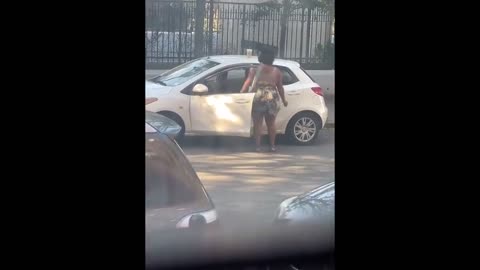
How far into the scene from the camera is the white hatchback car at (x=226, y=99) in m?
2.75

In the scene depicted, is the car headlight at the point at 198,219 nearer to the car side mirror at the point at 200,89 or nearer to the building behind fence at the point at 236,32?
the car side mirror at the point at 200,89

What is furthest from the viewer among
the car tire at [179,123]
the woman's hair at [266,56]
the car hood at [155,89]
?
the woman's hair at [266,56]

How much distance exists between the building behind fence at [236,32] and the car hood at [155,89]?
0.22 feet

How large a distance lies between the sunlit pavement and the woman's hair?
33cm

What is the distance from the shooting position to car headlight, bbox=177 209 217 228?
276 centimetres

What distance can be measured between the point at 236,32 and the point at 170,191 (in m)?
0.68

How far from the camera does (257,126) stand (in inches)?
114

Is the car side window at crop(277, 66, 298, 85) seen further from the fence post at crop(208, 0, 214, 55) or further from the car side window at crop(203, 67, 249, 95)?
the fence post at crop(208, 0, 214, 55)

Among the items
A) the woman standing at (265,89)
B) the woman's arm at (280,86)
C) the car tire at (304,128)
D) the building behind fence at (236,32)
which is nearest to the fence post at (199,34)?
the building behind fence at (236,32)

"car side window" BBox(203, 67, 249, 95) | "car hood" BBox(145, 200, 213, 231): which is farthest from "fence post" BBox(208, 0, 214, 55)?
"car hood" BBox(145, 200, 213, 231)
